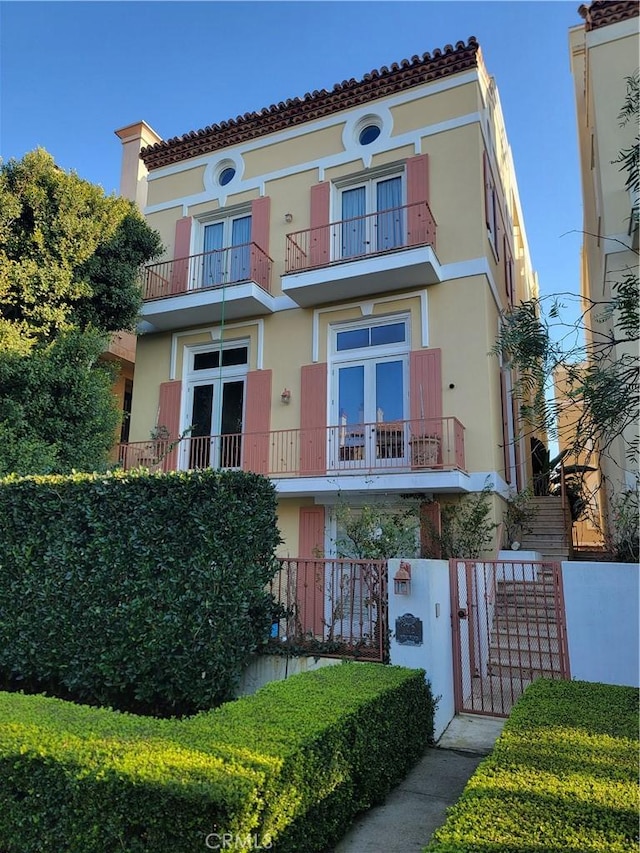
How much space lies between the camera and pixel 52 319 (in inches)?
349

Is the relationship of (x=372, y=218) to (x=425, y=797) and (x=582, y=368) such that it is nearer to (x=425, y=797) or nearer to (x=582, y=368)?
(x=582, y=368)

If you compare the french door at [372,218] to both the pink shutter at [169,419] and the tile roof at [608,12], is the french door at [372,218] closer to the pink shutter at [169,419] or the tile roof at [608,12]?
the tile roof at [608,12]

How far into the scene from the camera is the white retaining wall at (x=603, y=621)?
563 centimetres

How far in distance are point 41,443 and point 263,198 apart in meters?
7.74

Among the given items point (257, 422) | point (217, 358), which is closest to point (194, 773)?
point (257, 422)

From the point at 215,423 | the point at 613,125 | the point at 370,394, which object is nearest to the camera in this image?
the point at 613,125

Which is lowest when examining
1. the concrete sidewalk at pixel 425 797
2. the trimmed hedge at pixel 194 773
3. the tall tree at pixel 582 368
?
the concrete sidewalk at pixel 425 797

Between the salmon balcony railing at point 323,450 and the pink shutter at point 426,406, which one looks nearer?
the pink shutter at point 426,406

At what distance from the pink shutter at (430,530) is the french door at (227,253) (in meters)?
6.69

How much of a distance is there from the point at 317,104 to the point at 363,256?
4.48 m

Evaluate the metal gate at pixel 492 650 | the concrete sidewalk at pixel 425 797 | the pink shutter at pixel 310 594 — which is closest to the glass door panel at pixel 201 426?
the pink shutter at pixel 310 594

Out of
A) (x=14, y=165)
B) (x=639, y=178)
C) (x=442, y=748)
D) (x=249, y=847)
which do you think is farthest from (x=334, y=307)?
(x=249, y=847)

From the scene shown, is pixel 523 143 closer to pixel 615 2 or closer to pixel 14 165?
pixel 615 2

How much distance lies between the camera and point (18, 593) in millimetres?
6164
